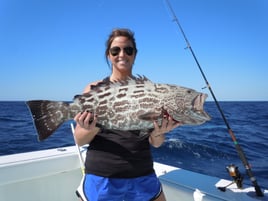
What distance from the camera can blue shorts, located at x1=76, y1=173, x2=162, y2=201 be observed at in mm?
2821

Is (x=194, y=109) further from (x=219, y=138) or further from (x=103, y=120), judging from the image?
(x=219, y=138)

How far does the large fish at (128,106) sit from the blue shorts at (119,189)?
53cm

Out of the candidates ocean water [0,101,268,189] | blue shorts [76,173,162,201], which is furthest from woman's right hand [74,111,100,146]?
ocean water [0,101,268,189]

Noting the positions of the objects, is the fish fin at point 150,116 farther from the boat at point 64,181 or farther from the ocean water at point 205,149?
the ocean water at point 205,149

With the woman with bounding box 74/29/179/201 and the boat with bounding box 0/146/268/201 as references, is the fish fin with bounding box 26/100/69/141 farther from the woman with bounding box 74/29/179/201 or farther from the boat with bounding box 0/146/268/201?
the boat with bounding box 0/146/268/201

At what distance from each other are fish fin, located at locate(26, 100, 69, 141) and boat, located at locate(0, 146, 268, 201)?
2.03m

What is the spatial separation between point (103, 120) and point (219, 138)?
1168 cm

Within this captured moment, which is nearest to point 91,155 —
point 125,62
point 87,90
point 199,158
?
point 87,90

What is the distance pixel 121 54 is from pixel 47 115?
104 centimetres

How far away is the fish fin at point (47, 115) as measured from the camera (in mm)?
3008

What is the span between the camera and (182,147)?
451 inches

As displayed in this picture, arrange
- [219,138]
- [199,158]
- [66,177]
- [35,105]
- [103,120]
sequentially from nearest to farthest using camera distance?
1. [103,120]
2. [35,105]
3. [66,177]
4. [199,158]
5. [219,138]

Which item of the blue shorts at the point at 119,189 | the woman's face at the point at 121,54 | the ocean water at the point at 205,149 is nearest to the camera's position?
the blue shorts at the point at 119,189

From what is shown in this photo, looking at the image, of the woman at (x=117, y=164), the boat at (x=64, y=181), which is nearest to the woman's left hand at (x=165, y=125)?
the woman at (x=117, y=164)
